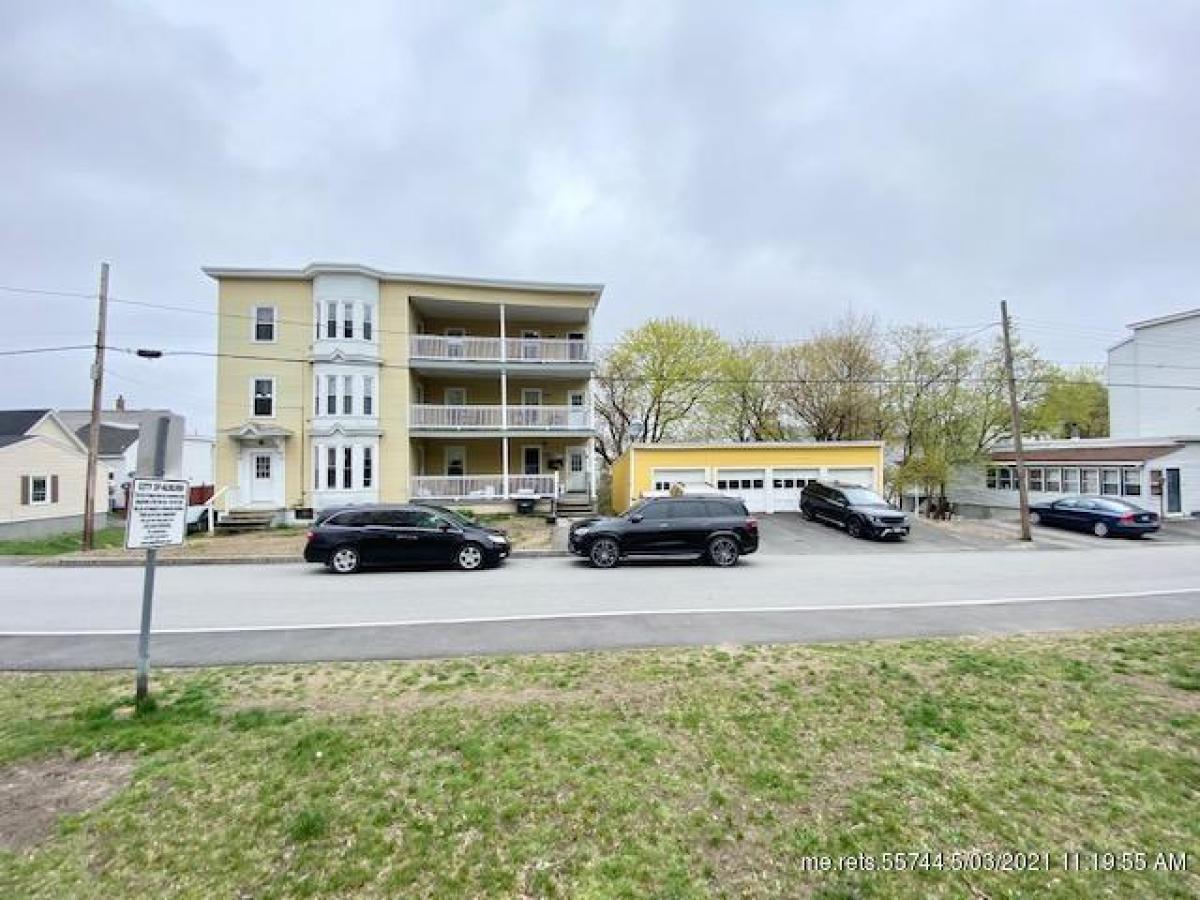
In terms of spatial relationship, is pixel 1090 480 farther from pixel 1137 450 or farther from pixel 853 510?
pixel 853 510

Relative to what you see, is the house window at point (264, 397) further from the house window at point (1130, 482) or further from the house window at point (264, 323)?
the house window at point (1130, 482)

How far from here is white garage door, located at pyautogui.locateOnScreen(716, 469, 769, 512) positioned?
25406mm

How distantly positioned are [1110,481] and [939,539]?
49.3ft

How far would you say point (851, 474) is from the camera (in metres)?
25.7

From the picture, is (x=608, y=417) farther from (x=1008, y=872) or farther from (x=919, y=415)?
(x=1008, y=872)

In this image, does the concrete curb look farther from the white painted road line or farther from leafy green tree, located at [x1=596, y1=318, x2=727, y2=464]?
leafy green tree, located at [x1=596, y1=318, x2=727, y2=464]

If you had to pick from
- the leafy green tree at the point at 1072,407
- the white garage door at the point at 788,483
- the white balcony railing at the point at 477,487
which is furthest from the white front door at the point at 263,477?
the leafy green tree at the point at 1072,407

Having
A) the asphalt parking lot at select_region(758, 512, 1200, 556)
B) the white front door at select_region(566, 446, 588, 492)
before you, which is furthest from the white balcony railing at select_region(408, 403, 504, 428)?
the asphalt parking lot at select_region(758, 512, 1200, 556)

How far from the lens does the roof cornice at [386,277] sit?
23.4 m

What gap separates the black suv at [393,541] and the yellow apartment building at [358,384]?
10.1 m

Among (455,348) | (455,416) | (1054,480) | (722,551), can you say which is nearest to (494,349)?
(455,348)

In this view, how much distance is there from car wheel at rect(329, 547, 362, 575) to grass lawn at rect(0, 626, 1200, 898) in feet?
25.0

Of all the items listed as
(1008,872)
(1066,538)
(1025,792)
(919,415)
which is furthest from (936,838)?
(919,415)

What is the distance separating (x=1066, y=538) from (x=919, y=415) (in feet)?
35.8
